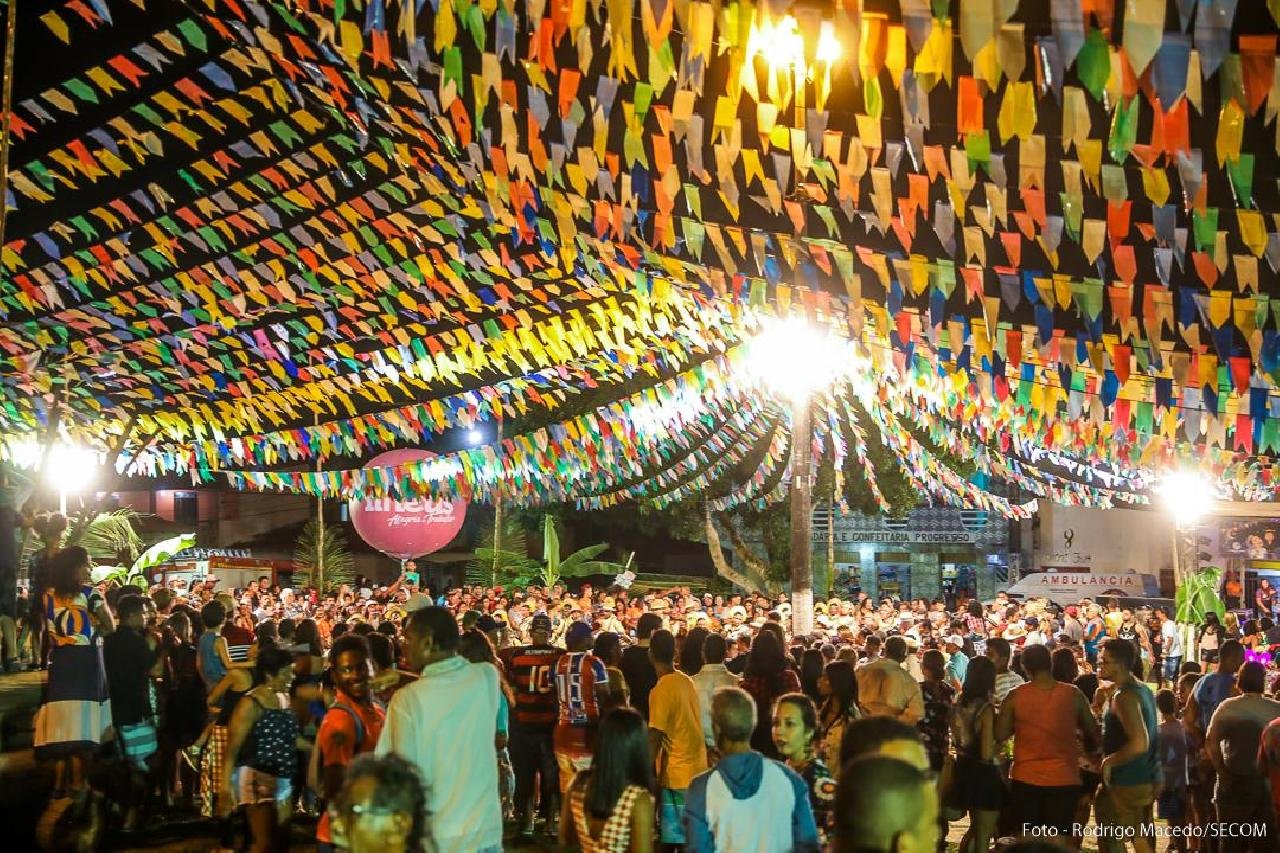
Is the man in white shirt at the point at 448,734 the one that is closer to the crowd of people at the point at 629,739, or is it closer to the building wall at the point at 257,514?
the crowd of people at the point at 629,739

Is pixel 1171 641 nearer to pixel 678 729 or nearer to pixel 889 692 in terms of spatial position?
pixel 889 692

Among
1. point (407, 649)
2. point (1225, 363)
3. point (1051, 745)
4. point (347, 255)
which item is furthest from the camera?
point (347, 255)

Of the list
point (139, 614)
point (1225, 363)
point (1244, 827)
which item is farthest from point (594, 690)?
point (1225, 363)

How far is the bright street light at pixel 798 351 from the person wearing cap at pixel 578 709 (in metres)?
4.25

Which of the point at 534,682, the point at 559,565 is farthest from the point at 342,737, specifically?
the point at 559,565

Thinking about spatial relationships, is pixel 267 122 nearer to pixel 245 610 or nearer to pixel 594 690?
pixel 594 690

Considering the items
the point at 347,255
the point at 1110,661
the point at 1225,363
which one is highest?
the point at 347,255

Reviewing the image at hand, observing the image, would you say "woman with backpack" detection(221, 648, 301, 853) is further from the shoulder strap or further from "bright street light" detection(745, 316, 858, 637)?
"bright street light" detection(745, 316, 858, 637)

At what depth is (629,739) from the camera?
495cm

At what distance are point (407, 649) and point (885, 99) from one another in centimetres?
489

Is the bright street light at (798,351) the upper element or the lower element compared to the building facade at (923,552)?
upper

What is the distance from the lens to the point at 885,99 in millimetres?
7879

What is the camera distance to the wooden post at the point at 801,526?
1312 centimetres

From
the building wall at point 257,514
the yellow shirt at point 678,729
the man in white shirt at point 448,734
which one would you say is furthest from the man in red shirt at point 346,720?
the building wall at point 257,514
